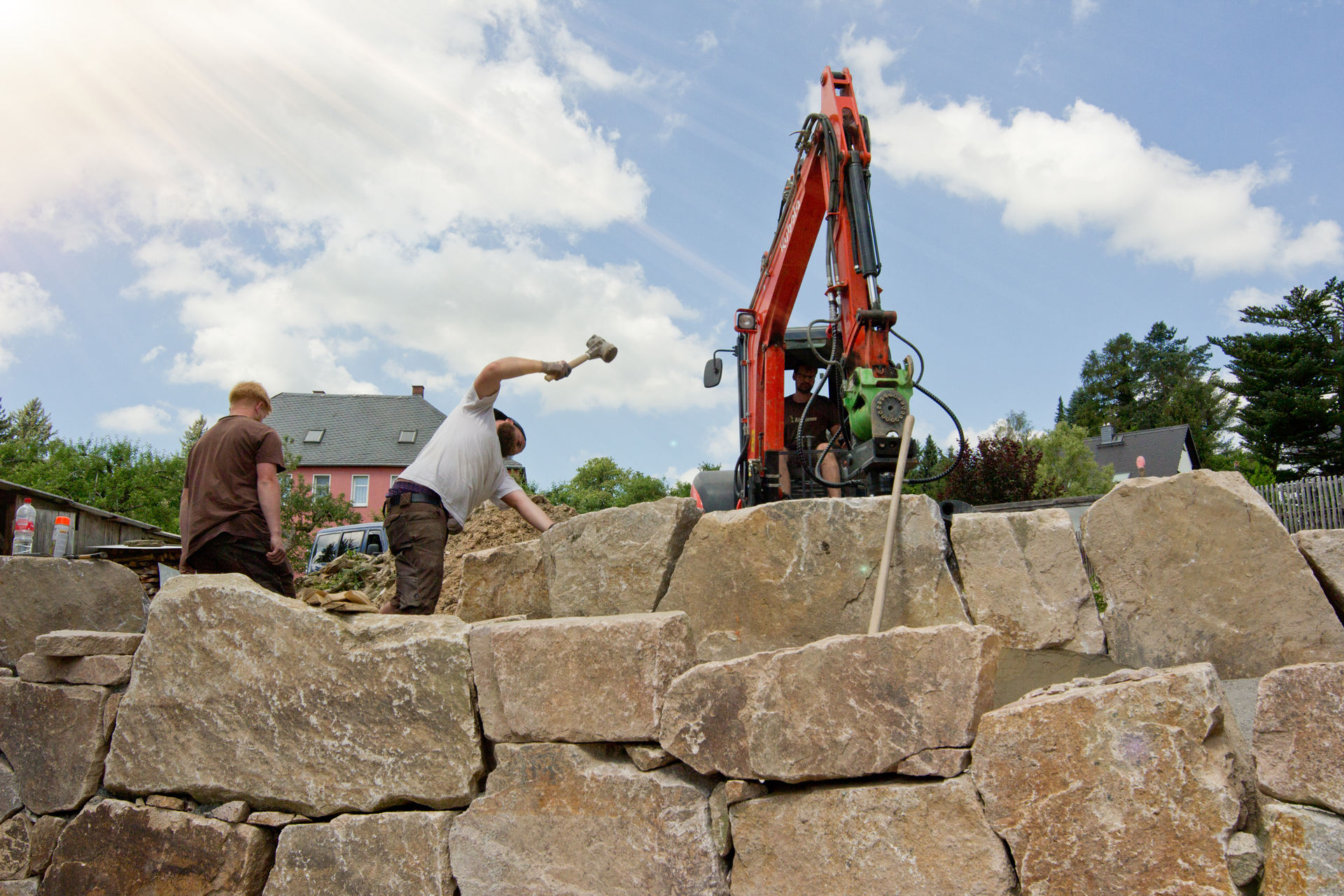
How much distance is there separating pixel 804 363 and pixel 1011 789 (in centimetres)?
497

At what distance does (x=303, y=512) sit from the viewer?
2625cm

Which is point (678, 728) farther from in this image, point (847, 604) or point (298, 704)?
point (298, 704)

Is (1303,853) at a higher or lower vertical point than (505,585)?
lower

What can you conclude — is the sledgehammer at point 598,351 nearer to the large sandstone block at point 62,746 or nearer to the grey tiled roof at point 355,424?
the large sandstone block at point 62,746

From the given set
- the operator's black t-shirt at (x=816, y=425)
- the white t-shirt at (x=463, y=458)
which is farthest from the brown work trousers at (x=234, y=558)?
the operator's black t-shirt at (x=816, y=425)

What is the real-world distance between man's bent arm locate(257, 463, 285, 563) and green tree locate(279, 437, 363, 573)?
66.3 ft

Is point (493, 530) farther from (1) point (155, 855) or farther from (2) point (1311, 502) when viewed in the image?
(2) point (1311, 502)

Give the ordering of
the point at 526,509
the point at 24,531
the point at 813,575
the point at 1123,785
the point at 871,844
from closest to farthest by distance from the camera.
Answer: the point at 1123,785 → the point at 871,844 → the point at 813,575 → the point at 526,509 → the point at 24,531

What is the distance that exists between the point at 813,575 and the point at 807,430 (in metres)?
3.09

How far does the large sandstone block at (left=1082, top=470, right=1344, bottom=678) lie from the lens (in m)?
2.25

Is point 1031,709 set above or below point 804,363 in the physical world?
below

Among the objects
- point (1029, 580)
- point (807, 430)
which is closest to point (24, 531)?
point (807, 430)

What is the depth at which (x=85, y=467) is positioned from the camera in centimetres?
3644

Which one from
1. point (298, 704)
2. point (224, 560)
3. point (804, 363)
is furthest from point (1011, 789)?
point (804, 363)
